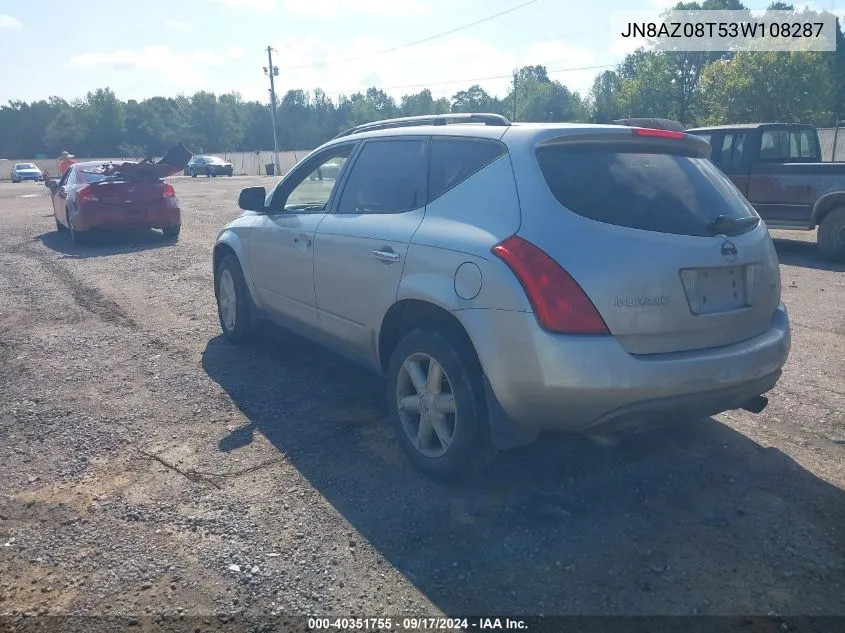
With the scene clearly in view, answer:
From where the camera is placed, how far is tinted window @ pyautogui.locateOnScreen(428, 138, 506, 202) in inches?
144

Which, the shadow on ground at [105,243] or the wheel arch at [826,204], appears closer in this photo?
the wheel arch at [826,204]

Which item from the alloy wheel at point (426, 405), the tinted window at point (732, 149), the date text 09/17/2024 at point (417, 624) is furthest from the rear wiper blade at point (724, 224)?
the tinted window at point (732, 149)

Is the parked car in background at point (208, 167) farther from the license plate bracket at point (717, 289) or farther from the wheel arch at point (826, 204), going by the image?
the license plate bracket at point (717, 289)

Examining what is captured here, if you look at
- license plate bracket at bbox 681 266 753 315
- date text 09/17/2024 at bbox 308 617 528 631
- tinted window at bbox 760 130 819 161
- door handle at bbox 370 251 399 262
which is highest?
tinted window at bbox 760 130 819 161

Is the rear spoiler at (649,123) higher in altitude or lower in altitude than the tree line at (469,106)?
lower

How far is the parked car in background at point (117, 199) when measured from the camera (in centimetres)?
1230

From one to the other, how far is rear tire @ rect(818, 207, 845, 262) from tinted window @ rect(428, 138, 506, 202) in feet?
27.5

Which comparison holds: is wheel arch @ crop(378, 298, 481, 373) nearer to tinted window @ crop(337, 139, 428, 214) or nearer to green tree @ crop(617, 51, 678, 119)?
tinted window @ crop(337, 139, 428, 214)

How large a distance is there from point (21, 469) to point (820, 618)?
398cm

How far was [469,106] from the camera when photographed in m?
71.7

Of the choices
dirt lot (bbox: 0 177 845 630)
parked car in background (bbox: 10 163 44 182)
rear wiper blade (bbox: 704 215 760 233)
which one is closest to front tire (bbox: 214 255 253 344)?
dirt lot (bbox: 0 177 845 630)

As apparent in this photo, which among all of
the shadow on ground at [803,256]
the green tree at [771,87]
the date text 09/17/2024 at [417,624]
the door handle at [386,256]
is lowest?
the shadow on ground at [803,256]

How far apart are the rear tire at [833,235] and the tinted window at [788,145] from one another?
1.73 m

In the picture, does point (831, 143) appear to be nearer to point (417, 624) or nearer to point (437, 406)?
point (437, 406)
